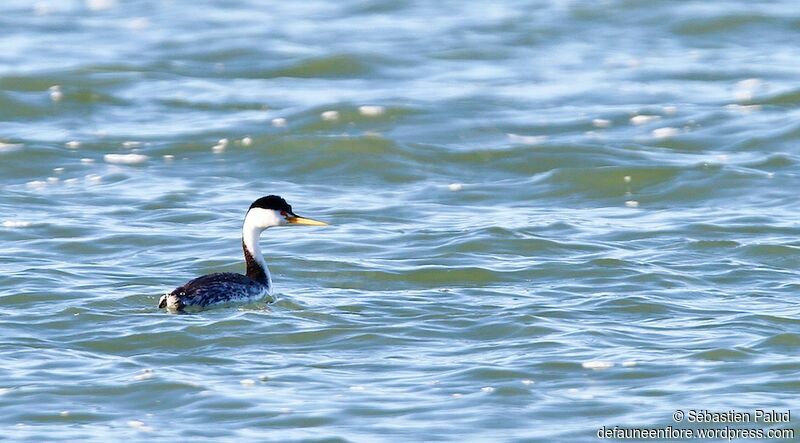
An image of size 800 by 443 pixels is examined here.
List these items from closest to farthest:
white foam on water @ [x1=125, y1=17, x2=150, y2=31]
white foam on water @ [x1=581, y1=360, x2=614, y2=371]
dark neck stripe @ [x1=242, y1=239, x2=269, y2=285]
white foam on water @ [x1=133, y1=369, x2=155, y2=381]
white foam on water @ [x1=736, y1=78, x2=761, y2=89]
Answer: white foam on water @ [x1=133, y1=369, x2=155, y2=381]
white foam on water @ [x1=581, y1=360, x2=614, y2=371]
dark neck stripe @ [x1=242, y1=239, x2=269, y2=285]
white foam on water @ [x1=736, y1=78, x2=761, y2=89]
white foam on water @ [x1=125, y1=17, x2=150, y2=31]

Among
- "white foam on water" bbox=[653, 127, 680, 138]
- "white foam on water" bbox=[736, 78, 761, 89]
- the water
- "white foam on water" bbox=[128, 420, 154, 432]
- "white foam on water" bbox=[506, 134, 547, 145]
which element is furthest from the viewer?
"white foam on water" bbox=[736, 78, 761, 89]

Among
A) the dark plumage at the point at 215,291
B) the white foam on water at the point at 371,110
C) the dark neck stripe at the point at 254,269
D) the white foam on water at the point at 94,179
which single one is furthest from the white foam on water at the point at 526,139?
the dark plumage at the point at 215,291

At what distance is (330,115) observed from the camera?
64.7 ft

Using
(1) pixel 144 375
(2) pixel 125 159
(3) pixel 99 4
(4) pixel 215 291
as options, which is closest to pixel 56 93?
(2) pixel 125 159

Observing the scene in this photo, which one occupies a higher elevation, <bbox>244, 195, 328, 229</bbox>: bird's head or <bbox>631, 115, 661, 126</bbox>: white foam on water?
→ <bbox>631, 115, 661, 126</bbox>: white foam on water

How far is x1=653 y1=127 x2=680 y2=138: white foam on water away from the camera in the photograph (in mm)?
18828

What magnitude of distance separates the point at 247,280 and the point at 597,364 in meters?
3.10

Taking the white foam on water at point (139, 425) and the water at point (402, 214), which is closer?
the white foam on water at point (139, 425)

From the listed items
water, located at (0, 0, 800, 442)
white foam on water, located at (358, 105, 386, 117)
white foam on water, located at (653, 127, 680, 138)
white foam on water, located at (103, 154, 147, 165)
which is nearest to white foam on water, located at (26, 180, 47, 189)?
water, located at (0, 0, 800, 442)

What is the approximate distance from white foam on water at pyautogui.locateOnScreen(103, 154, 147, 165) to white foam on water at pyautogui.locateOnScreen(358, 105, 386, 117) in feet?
10.0

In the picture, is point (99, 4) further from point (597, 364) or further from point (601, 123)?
point (597, 364)

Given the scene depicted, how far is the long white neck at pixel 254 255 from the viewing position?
42.2ft

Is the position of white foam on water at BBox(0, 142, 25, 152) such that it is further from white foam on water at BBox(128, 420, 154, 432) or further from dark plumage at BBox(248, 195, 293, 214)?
white foam on water at BBox(128, 420, 154, 432)

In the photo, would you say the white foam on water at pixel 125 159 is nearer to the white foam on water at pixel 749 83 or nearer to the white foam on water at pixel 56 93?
the white foam on water at pixel 56 93
